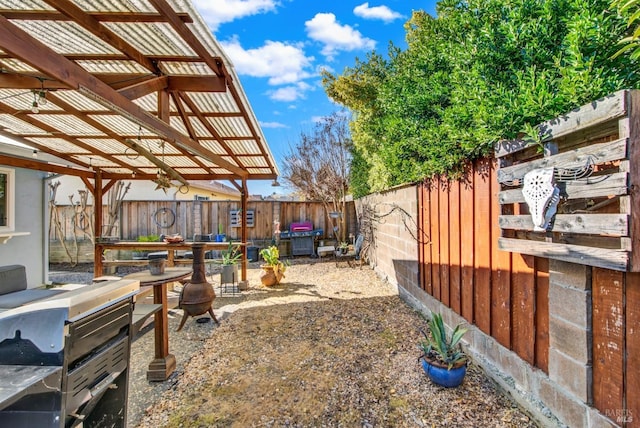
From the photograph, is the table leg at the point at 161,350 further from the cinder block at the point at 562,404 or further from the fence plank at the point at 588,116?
the fence plank at the point at 588,116

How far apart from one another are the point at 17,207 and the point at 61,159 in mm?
1174

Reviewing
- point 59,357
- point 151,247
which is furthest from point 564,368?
point 151,247

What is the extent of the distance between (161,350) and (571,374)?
306cm

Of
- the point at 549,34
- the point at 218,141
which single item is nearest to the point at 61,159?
the point at 218,141

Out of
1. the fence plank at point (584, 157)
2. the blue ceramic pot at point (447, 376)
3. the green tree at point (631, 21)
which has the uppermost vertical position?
the green tree at point (631, 21)

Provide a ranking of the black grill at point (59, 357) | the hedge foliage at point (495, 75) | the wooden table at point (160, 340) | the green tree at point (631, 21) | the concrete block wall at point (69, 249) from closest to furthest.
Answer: the black grill at point (59, 357) < the green tree at point (631, 21) < the hedge foliage at point (495, 75) < the wooden table at point (160, 340) < the concrete block wall at point (69, 249)

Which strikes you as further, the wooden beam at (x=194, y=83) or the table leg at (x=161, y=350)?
the wooden beam at (x=194, y=83)

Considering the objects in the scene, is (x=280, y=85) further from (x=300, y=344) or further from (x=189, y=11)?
(x=300, y=344)

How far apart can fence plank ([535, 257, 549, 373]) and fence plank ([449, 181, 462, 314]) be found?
102cm

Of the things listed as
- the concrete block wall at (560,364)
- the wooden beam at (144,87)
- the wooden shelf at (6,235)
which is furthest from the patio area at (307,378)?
the wooden shelf at (6,235)

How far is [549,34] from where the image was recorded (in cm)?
181

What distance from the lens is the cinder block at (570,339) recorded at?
1.58 metres

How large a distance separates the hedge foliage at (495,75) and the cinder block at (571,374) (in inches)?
54.8

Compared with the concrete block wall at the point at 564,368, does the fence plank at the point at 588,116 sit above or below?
above
